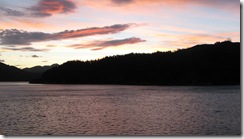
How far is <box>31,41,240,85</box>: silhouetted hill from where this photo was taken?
62.8 m

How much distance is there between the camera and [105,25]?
13.5m

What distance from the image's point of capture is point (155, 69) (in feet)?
274

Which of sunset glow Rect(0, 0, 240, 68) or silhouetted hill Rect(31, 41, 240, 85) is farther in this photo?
silhouetted hill Rect(31, 41, 240, 85)

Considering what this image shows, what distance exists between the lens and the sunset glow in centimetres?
1298

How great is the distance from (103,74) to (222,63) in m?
41.7

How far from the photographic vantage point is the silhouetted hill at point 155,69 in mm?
62816

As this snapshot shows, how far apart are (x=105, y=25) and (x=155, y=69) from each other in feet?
231

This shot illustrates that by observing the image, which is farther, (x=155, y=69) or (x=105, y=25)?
(x=155, y=69)

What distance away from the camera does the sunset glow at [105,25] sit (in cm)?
1298

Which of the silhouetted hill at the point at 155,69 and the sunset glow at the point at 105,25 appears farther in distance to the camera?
the silhouetted hill at the point at 155,69

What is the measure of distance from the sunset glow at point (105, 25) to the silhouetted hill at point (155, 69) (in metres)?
40.7

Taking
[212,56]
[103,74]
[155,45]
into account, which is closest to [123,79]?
[103,74]

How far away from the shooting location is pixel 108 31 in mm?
14492

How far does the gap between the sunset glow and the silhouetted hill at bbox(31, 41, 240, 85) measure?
40655mm
